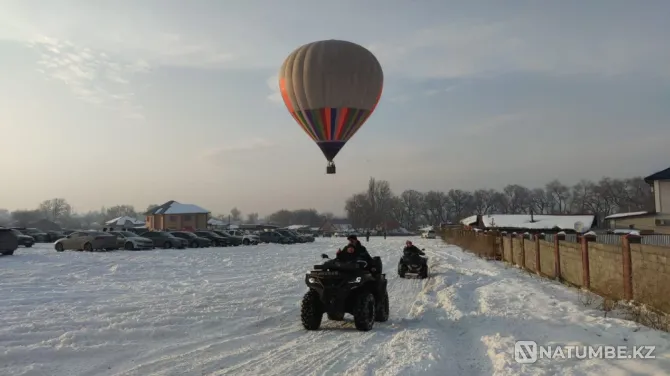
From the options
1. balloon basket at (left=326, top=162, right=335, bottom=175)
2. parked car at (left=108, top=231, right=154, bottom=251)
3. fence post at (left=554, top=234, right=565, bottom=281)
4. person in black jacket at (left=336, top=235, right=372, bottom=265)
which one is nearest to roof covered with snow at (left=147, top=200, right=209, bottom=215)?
parked car at (left=108, top=231, right=154, bottom=251)

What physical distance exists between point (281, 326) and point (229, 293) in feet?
16.7

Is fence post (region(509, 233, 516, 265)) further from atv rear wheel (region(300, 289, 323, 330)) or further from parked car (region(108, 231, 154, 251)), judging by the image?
parked car (region(108, 231, 154, 251))

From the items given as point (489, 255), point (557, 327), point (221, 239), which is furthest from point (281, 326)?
point (221, 239)

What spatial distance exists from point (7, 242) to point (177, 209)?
6340cm

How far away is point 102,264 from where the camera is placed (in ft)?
77.4

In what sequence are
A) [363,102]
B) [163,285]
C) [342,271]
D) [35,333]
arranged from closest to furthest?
[35,333] → [342,271] → [163,285] → [363,102]

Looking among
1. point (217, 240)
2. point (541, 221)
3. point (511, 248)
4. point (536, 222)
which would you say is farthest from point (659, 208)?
point (217, 240)

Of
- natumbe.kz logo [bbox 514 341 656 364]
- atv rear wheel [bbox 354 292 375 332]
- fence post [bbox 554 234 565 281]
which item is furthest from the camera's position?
fence post [bbox 554 234 565 281]

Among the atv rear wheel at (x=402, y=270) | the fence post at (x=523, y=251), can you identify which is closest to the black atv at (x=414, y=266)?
the atv rear wheel at (x=402, y=270)

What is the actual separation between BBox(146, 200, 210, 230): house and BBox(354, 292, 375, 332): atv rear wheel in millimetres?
83680

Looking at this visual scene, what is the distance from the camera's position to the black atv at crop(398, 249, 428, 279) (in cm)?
2080

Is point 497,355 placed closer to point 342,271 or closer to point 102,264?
point 342,271

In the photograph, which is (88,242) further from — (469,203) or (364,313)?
(469,203)

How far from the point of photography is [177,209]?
9106 cm
